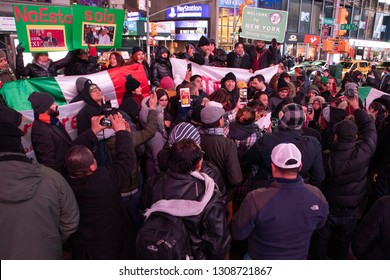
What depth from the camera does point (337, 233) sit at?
3.51 meters

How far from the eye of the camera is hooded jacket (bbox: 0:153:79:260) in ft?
6.64

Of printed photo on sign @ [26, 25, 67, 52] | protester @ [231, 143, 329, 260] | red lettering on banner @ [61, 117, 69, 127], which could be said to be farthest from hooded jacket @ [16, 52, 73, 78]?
protester @ [231, 143, 329, 260]

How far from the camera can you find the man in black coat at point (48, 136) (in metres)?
3.11

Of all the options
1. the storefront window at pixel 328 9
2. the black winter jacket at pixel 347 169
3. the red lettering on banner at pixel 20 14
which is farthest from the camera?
the storefront window at pixel 328 9

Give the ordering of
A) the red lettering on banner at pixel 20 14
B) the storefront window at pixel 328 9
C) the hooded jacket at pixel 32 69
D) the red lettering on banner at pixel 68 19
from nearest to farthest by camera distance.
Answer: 1. the red lettering on banner at pixel 20 14
2. the red lettering on banner at pixel 68 19
3. the hooded jacket at pixel 32 69
4. the storefront window at pixel 328 9

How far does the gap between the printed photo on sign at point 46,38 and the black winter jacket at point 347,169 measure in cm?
446

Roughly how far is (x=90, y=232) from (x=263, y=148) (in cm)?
179

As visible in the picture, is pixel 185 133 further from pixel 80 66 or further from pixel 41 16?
pixel 80 66

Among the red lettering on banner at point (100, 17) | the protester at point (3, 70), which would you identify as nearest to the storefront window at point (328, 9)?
the red lettering on banner at point (100, 17)

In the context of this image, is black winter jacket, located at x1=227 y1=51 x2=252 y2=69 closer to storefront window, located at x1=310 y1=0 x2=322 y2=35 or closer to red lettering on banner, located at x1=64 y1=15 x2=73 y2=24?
red lettering on banner, located at x1=64 y1=15 x2=73 y2=24

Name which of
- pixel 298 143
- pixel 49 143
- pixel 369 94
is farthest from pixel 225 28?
pixel 49 143

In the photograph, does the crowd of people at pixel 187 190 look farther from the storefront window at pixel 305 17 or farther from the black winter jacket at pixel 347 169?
the storefront window at pixel 305 17

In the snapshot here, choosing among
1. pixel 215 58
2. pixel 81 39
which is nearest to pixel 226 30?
pixel 215 58

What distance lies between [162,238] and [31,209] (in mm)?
915
